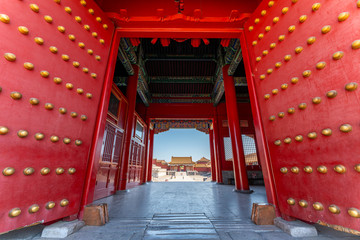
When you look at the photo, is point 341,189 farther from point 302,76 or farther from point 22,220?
point 22,220

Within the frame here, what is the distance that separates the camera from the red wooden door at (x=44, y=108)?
0.93 m

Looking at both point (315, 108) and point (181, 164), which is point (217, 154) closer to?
point (315, 108)

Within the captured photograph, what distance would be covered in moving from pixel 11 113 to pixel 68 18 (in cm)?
106

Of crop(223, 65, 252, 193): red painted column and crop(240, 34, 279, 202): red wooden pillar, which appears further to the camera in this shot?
crop(223, 65, 252, 193): red painted column

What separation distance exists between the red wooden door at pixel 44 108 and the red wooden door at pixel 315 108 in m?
1.86


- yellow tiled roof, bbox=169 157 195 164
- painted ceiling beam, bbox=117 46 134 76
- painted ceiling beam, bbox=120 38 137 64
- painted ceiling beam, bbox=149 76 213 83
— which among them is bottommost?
yellow tiled roof, bbox=169 157 195 164

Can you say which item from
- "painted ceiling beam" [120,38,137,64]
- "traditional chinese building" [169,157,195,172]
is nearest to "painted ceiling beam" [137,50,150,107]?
"painted ceiling beam" [120,38,137,64]

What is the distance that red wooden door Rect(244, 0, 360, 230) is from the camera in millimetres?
890

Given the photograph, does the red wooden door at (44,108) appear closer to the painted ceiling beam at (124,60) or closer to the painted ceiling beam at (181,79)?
the painted ceiling beam at (124,60)

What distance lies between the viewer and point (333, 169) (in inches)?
36.9

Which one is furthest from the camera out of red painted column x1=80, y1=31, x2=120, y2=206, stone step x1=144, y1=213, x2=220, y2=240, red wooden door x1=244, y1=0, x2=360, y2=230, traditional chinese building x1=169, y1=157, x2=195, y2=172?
traditional chinese building x1=169, y1=157, x2=195, y2=172

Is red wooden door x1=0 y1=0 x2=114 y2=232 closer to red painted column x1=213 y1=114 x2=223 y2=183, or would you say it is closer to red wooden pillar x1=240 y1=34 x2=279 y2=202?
red wooden pillar x1=240 y1=34 x2=279 y2=202

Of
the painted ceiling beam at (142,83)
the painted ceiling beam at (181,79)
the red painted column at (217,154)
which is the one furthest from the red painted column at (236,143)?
the painted ceiling beam at (142,83)

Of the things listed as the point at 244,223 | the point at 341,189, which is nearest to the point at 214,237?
the point at 244,223
